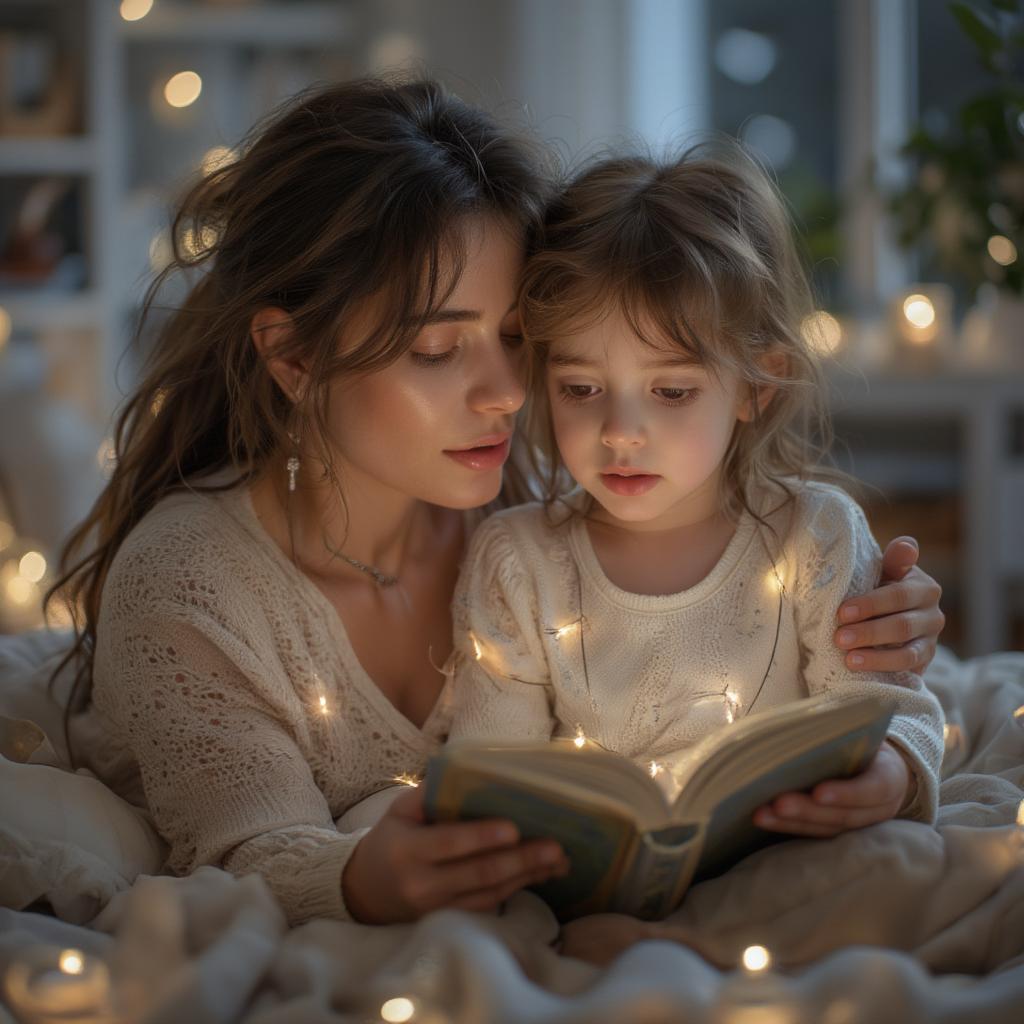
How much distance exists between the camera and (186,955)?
97 centimetres

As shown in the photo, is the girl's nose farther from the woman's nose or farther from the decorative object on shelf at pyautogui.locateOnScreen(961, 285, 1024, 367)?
the decorative object on shelf at pyautogui.locateOnScreen(961, 285, 1024, 367)

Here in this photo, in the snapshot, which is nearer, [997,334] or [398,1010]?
[398,1010]

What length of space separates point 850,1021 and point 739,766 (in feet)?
0.65

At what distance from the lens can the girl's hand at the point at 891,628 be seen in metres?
1.28

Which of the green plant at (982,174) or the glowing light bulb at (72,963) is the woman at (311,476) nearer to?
the glowing light bulb at (72,963)

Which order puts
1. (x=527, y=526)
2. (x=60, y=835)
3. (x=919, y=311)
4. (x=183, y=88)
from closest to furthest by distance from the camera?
(x=60, y=835), (x=527, y=526), (x=919, y=311), (x=183, y=88)

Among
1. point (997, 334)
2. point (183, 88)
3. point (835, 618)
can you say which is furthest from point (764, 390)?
point (183, 88)

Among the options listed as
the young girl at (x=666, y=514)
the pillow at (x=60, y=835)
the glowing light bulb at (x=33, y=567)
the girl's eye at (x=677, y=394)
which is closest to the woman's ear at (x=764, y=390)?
the young girl at (x=666, y=514)

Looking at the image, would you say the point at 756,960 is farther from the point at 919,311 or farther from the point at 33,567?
the point at 919,311

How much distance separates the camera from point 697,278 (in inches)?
51.7

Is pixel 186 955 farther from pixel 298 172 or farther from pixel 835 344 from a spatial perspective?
pixel 835 344

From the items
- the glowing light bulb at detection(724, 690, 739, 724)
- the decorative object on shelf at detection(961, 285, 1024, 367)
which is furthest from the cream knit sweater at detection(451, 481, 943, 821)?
the decorative object on shelf at detection(961, 285, 1024, 367)

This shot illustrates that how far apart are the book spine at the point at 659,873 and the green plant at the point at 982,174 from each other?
4.30 feet

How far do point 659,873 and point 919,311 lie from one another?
2496 millimetres
